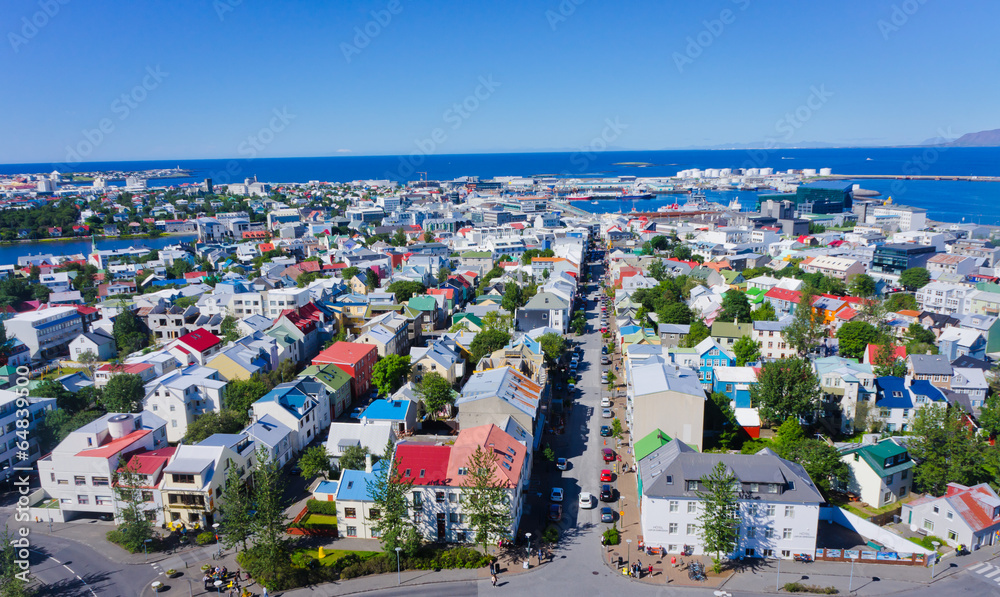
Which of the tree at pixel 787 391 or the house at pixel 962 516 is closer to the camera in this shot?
the house at pixel 962 516

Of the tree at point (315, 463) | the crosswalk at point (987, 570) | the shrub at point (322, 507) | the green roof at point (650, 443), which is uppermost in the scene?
the green roof at point (650, 443)

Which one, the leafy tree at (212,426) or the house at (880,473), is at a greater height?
the leafy tree at (212,426)

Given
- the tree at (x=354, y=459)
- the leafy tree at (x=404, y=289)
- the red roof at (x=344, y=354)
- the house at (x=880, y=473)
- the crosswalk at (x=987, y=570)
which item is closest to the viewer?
the crosswalk at (x=987, y=570)

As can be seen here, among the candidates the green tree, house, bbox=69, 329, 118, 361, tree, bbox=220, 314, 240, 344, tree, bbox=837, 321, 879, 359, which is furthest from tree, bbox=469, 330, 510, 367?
house, bbox=69, 329, 118, 361

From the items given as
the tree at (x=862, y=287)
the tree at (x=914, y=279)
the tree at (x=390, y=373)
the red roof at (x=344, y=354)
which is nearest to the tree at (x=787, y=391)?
the tree at (x=390, y=373)

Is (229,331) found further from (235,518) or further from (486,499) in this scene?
(486,499)

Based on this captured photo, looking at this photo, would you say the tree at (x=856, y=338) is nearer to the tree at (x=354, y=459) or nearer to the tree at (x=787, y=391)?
the tree at (x=787, y=391)

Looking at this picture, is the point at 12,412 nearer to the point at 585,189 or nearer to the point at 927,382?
the point at 927,382
